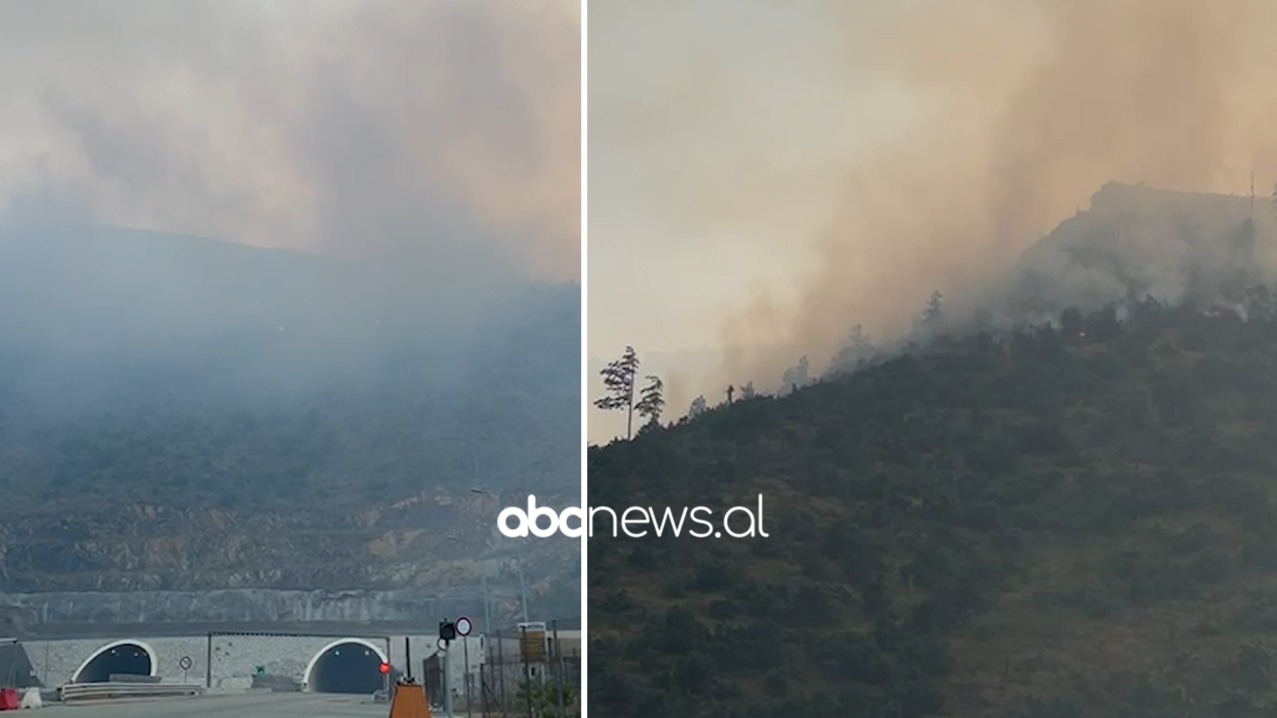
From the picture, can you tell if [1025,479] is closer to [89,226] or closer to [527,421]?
[527,421]

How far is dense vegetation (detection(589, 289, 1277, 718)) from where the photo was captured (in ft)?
13.1

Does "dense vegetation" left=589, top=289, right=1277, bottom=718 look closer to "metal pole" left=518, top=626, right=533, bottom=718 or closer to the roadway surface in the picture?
"metal pole" left=518, top=626, right=533, bottom=718

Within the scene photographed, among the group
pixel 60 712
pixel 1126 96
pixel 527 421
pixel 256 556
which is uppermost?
pixel 1126 96

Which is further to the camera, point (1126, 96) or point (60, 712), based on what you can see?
point (1126, 96)

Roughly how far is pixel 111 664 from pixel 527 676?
1013 mm

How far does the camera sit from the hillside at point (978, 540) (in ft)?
13.1

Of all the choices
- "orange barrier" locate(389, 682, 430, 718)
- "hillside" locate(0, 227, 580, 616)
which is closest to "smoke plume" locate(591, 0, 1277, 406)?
"hillside" locate(0, 227, 580, 616)

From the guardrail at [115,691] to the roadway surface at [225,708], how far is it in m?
0.01

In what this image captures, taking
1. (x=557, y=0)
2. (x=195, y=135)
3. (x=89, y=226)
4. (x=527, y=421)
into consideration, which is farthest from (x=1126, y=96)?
(x=89, y=226)

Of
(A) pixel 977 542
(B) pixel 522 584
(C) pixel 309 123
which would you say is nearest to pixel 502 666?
(B) pixel 522 584

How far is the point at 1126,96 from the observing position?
161 inches

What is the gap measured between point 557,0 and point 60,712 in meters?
2.12

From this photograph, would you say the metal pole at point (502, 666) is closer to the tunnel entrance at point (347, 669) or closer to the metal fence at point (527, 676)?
the metal fence at point (527, 676)

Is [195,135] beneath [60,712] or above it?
above
